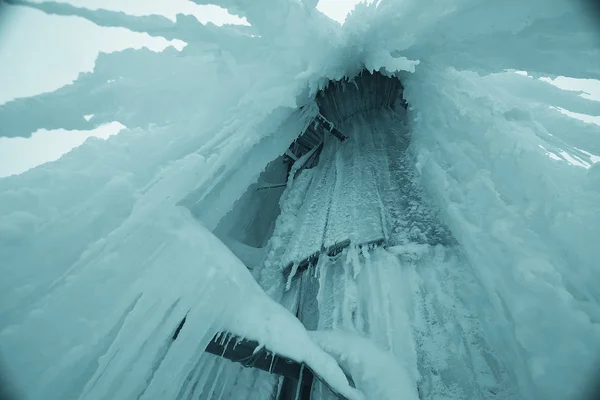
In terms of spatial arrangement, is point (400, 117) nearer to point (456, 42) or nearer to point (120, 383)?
point (456, 42)

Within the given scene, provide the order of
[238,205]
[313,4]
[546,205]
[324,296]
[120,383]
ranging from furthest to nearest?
[238,205] < [313,4] < [324,296] < [546,205] < [120,383]

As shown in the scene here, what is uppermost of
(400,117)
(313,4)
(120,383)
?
(313,4)

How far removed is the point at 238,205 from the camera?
3988 mm

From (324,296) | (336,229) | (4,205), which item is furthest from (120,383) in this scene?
(336,229)

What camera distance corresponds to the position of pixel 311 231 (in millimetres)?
2881

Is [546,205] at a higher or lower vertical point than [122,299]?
higher

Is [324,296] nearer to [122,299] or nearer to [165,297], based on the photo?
[165,297]

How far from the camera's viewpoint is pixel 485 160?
2.01m

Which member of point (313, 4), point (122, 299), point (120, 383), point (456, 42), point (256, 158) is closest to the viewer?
point (120, 383)

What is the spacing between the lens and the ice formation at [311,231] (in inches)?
48.1

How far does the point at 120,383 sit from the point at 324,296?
4.42ft

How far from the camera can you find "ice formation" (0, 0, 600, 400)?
1.22 meters

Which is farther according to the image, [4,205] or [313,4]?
[313,4]

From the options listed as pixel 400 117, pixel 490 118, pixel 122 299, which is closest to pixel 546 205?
pixel 490 118
